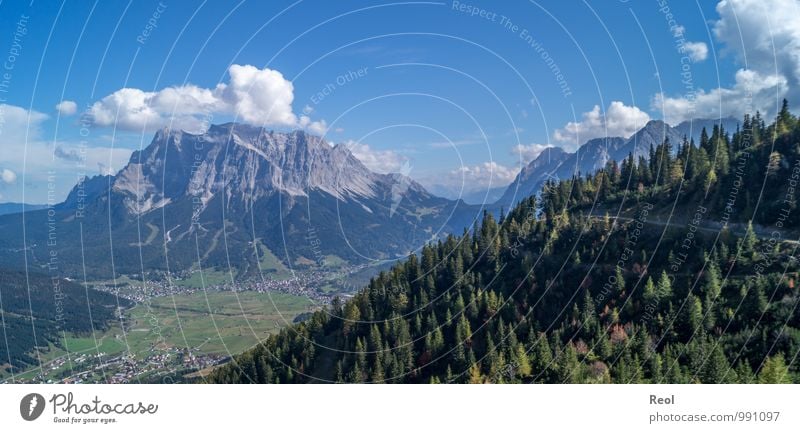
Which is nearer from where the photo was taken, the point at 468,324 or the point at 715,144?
the point at 468,324

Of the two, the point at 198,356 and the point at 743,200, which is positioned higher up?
the point at 743,200

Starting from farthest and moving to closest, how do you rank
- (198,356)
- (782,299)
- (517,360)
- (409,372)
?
1. (198,356)
2. (409,372)
3. (517,360)
4. (782,299)

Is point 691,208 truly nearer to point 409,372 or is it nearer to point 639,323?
point 639,323

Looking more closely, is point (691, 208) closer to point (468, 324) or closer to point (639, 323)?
point (639, 323)
